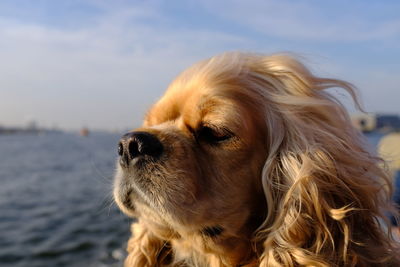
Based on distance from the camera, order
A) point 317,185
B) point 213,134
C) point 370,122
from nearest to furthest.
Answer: point 317,185
point 213,134
point 370,122

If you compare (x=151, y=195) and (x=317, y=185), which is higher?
(x=317, y=185)

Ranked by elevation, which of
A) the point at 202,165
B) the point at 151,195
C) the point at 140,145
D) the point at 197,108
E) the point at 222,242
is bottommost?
the point at 222,242

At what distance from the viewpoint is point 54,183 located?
21078 millimetres

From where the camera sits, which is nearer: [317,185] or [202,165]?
[317,185]

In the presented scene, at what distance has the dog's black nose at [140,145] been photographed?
101 inches

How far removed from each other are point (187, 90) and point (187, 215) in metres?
0.83

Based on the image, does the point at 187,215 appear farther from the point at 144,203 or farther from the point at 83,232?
the point at 83,232

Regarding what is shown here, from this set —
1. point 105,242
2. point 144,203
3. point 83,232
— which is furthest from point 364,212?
point 83,232

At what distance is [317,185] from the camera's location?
249 cm

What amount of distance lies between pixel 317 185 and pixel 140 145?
1.06m

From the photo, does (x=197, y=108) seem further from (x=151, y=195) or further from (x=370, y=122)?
(x=370, y=122)

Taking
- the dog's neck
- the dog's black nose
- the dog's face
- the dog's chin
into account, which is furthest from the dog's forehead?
the dog's neck

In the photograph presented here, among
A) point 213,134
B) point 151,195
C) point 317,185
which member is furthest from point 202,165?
point 317,185

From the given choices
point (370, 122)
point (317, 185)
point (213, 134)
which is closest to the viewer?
point (317, 185)
